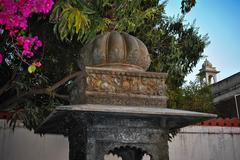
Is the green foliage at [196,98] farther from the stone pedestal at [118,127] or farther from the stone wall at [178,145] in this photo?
the stone pedestal at [118,127]

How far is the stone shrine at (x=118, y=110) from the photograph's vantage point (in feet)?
12.3

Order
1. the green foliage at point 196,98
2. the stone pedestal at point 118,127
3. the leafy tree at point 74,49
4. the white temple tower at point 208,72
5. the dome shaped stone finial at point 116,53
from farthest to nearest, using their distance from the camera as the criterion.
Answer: the white temple tower at point 208,72 → the green foliage at point 196,98 → the leafy tree at point 74,49 → the dome shaped stone finial at point 116,53 → the stone pedestal at point 118,127

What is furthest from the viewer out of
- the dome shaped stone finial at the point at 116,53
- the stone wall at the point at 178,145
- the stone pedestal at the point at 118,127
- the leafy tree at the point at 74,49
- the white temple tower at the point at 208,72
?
the white temple tower at the point at 208,72

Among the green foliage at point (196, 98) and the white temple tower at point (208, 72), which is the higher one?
the white temple tower at point (208, 72)

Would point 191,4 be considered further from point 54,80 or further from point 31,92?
point 31,92

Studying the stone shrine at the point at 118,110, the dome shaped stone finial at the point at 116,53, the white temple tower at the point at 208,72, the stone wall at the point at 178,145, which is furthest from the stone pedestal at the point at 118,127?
the white temple tower at the point at 208,72

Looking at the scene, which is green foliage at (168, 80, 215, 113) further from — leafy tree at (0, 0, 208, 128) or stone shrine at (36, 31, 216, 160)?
stone shrine at (36, 31, 216, 160)

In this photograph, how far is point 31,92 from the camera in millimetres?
5895

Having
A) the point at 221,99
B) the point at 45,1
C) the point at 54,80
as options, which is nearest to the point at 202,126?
the point at 54,80

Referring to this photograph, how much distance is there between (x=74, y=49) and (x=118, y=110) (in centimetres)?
308

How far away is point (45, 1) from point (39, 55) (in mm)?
2790

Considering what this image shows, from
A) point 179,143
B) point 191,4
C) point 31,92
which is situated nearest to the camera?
point 31,92

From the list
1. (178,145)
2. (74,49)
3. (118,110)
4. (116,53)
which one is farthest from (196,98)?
(118,110)

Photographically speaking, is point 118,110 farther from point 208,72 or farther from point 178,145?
point 208,72
